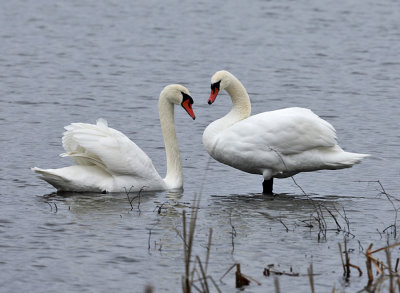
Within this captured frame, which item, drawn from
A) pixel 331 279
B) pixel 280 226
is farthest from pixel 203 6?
pixel 331 279

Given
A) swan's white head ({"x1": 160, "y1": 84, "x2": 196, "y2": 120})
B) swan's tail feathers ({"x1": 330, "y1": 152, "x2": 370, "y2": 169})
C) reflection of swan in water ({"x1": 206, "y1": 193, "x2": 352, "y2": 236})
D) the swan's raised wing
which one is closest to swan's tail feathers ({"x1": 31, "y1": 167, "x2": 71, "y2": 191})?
the swan's raised wing

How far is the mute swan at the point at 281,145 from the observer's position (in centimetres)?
970

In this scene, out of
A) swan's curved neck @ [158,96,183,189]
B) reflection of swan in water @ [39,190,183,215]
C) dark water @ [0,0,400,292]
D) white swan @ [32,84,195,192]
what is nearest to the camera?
dark water @ [0,0,400,292]

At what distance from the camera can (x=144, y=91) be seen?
14.8 m

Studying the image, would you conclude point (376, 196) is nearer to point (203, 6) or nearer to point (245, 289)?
point (245, 289)

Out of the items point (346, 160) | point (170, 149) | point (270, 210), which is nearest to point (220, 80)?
point (170, 149)

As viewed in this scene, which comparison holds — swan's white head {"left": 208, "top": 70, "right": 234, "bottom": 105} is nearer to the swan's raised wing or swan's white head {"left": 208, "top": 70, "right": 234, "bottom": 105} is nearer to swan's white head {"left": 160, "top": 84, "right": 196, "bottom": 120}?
swan's white head {"left": 160, "top": 84, "right": 196, "bottom": 120}

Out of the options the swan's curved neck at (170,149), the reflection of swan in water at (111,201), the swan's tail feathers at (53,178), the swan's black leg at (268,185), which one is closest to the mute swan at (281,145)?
the swan's black leg at (268,185)

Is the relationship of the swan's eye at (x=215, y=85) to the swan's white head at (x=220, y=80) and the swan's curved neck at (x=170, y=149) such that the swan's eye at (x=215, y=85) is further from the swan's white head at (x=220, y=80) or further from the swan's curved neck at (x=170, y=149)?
the swan's curved neck at (x=170, y=149)

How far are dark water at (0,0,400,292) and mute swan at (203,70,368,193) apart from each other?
0.99ft

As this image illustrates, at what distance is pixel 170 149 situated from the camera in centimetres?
1043

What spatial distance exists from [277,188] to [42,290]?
4.20 m

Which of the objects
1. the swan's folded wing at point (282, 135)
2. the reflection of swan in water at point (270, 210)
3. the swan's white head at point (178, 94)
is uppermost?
the swan's white head at point (178, 94)

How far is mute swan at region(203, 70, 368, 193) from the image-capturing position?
9.70m
